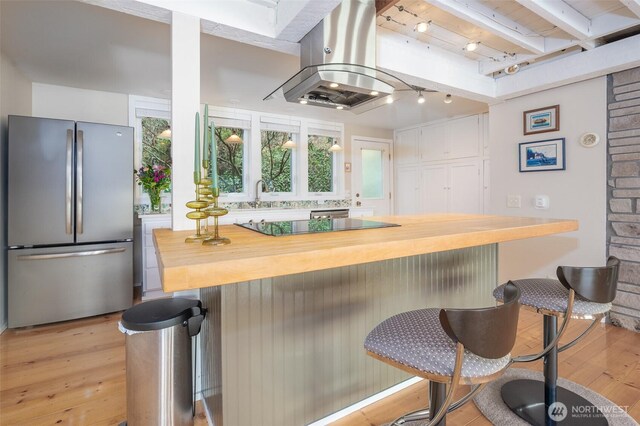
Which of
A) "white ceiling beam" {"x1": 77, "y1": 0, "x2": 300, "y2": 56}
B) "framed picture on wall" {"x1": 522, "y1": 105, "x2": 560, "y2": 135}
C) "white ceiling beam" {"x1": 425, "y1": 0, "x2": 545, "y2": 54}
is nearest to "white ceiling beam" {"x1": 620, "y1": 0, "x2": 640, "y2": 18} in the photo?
"white ceiling beam" {"x1": 425, "y1": 0, "x2": 545, "y2": 54}

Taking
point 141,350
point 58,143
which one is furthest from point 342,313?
point 58,143

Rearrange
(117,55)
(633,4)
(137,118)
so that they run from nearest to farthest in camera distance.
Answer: (633,4), (117,55), (137,118)

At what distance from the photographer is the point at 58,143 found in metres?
2.79

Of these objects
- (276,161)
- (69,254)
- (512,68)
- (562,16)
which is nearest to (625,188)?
(512,68)

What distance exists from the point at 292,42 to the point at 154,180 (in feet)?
7.83

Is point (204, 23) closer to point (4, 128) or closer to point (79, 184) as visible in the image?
point (79, 184)

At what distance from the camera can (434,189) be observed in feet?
17.0

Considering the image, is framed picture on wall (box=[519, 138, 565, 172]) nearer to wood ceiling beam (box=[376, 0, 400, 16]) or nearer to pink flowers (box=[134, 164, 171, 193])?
wood ceiling beam (box=[376, 0, 400, 16])

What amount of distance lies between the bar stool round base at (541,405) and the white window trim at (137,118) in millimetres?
3817

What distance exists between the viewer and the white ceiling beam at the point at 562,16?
1.87m

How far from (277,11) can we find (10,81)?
2.62 m

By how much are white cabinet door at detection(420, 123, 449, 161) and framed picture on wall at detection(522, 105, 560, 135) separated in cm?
184

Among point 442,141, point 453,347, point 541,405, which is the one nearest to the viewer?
point 453,347

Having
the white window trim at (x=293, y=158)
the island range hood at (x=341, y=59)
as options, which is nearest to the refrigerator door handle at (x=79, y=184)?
the white window trim at (x=293, y=158)
